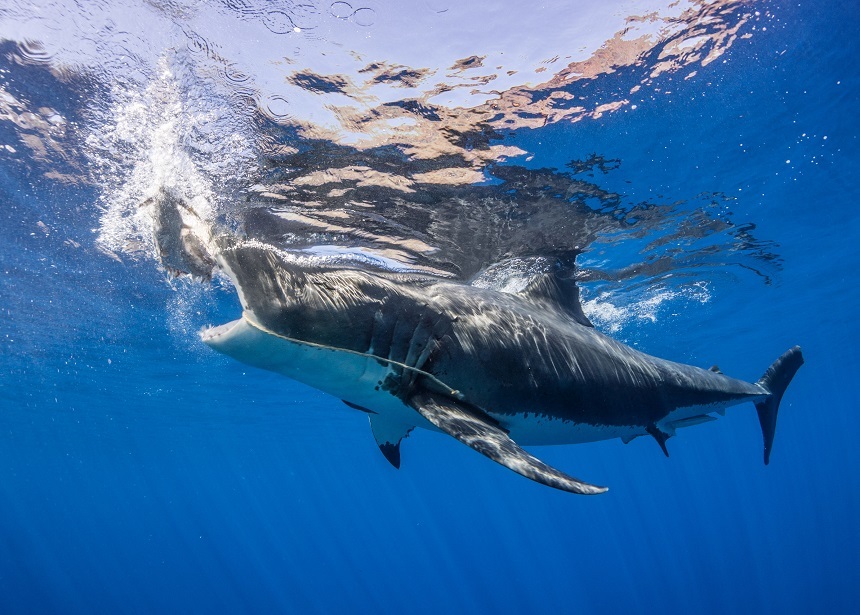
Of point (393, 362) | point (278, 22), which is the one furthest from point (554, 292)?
point (278, 22)

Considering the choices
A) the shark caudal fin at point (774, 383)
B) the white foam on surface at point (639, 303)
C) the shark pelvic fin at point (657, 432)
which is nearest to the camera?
the shark pelvic fin at point (657, 432)

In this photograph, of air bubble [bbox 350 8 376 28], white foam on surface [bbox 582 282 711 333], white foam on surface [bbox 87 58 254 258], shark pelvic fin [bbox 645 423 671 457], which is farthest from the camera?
white foam on surface [bbox 582 282 711 333]

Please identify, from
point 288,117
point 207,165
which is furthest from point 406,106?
point 207,165

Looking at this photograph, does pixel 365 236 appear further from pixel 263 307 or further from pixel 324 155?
pixel 263 307

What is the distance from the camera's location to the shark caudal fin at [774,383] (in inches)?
323

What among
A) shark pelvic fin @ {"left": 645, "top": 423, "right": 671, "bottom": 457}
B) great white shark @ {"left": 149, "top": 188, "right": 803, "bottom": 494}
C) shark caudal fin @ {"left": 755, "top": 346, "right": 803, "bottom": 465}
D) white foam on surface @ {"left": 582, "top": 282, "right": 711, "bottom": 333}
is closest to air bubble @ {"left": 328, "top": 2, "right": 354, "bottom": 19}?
great white shark @ {"left": 149, "top": 188, "right": 803, "bottom": 494}

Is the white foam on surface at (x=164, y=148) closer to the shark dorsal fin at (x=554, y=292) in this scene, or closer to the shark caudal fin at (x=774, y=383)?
the shark dorsal fin at (x=554, y=292)

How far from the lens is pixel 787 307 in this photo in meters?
22.2

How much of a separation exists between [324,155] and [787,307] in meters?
23.1

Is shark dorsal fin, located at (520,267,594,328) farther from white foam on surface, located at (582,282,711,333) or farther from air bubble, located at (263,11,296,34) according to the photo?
white foam on surface, located at (582,282,711,333)

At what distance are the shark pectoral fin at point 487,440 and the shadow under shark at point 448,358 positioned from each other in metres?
0.01

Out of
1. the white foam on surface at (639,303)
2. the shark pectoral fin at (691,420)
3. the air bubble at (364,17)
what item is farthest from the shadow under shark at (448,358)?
the white foam on surface at (639,303)

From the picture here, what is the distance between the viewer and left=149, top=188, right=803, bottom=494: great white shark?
3.54 m

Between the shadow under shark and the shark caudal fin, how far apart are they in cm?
290
